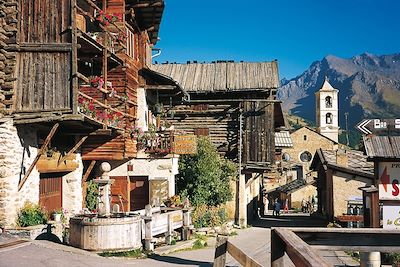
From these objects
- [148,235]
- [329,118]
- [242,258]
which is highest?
[329,118]

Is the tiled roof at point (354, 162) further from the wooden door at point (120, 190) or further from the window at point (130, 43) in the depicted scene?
the window at point (130, 43)

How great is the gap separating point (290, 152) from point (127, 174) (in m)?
54.4

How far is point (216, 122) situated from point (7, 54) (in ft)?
53.5

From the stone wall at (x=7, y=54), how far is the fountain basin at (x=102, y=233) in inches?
162

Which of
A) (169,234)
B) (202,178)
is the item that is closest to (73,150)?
(169,234)

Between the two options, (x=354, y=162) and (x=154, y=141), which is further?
(x=354, y=162)

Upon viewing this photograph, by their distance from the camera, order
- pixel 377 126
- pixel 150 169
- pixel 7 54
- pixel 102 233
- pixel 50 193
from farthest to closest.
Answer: pixel 150 169
pixel 50 193
pixel 7 54
pixel 377 126
pixel 102 233

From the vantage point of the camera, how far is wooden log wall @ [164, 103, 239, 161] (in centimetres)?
2956

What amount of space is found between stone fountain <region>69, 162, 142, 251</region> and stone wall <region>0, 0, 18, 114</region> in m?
3.81

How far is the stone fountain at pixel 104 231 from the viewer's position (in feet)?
46.5

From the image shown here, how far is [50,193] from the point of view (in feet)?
59.4

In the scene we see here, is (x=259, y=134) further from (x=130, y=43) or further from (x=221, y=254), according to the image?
(x=221, y=254)

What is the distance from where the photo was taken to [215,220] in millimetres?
23297

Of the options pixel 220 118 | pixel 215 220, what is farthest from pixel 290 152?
pixel 215 220
